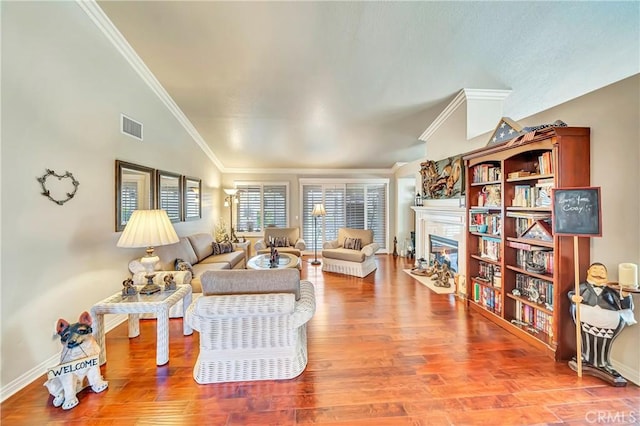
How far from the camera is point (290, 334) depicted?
216 centimetres

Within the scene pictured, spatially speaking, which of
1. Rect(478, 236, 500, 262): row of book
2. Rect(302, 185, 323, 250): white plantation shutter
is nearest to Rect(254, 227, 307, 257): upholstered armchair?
Rect(302, 185, 323, 250): white plantation shutter

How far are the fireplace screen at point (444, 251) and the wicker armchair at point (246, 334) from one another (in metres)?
3.68

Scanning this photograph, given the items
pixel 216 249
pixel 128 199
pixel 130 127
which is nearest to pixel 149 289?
pixel 128 199

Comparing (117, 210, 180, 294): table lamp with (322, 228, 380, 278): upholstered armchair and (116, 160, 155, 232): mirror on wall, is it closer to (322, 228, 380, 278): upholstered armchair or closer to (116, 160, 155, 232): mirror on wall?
(116, 160, 155, 232): mirror on wall

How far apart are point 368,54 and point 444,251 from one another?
3850mm

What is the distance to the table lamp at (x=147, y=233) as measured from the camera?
7.72ft

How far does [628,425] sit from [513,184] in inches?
88.0

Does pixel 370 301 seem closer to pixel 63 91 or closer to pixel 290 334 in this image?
pixel 290 334

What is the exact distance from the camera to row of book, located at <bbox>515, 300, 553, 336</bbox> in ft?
8.64

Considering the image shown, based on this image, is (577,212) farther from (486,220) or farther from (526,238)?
(486,220)

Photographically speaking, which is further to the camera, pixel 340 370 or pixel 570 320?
pixel 570 320

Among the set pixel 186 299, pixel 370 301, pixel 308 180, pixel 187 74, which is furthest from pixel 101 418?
pixel 308 180

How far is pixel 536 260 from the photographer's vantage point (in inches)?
111

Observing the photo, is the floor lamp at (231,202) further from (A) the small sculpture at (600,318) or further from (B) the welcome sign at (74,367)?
(A) the small sculpture at (600,318)
